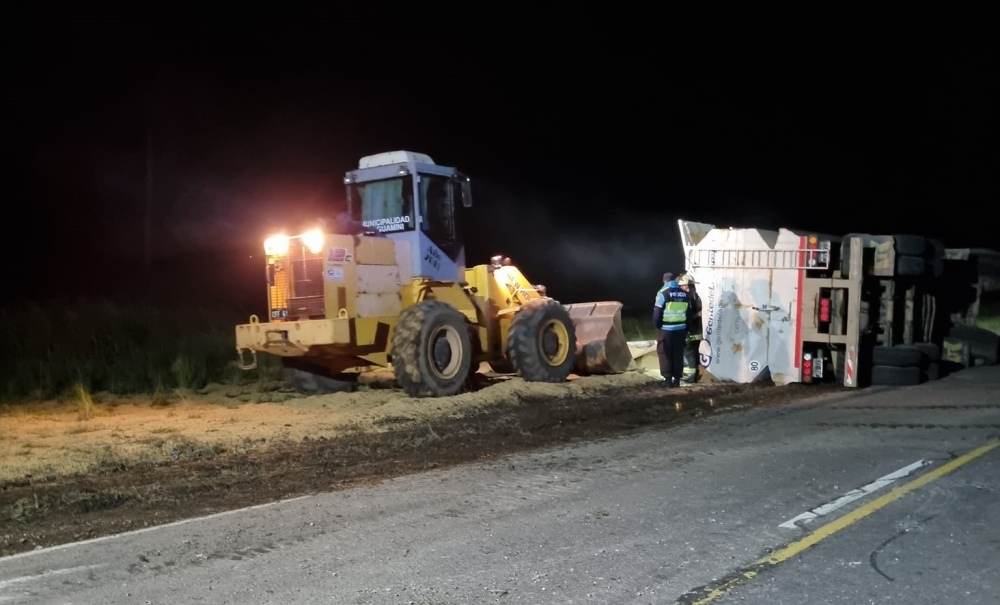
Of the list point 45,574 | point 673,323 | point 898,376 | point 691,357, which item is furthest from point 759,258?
point 45,574

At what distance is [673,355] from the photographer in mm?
13320

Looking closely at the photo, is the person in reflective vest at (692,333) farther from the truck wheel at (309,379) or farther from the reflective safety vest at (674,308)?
the truck wheel at (309,379)

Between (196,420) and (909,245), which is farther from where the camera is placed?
(909,245)

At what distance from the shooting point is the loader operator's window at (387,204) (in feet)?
41.1

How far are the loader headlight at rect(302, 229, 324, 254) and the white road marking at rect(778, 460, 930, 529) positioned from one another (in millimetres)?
7216

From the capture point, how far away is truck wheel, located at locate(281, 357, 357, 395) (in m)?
13.2

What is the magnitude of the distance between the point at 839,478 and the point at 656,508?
5.89ft

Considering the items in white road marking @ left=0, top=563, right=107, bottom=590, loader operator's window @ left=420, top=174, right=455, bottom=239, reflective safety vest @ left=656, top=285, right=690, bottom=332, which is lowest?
white road marking @ left=0, top=563, right=107, bottom=590

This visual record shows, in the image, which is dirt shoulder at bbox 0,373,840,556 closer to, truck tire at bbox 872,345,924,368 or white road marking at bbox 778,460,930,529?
truck tire at bbox 872,345,924,368

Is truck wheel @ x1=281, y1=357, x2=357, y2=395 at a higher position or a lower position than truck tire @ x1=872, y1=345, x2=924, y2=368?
lower

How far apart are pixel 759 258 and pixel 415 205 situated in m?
5.16

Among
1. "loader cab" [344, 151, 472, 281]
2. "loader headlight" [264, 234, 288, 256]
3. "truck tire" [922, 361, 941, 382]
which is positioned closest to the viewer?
"loader headlight" [264, 234, 288, 256]

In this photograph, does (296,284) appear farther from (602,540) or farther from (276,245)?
(602,540)

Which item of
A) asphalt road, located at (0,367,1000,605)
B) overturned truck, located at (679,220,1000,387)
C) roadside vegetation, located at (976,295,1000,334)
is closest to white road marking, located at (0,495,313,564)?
asphalt road, located at (0,367,1000,605)
